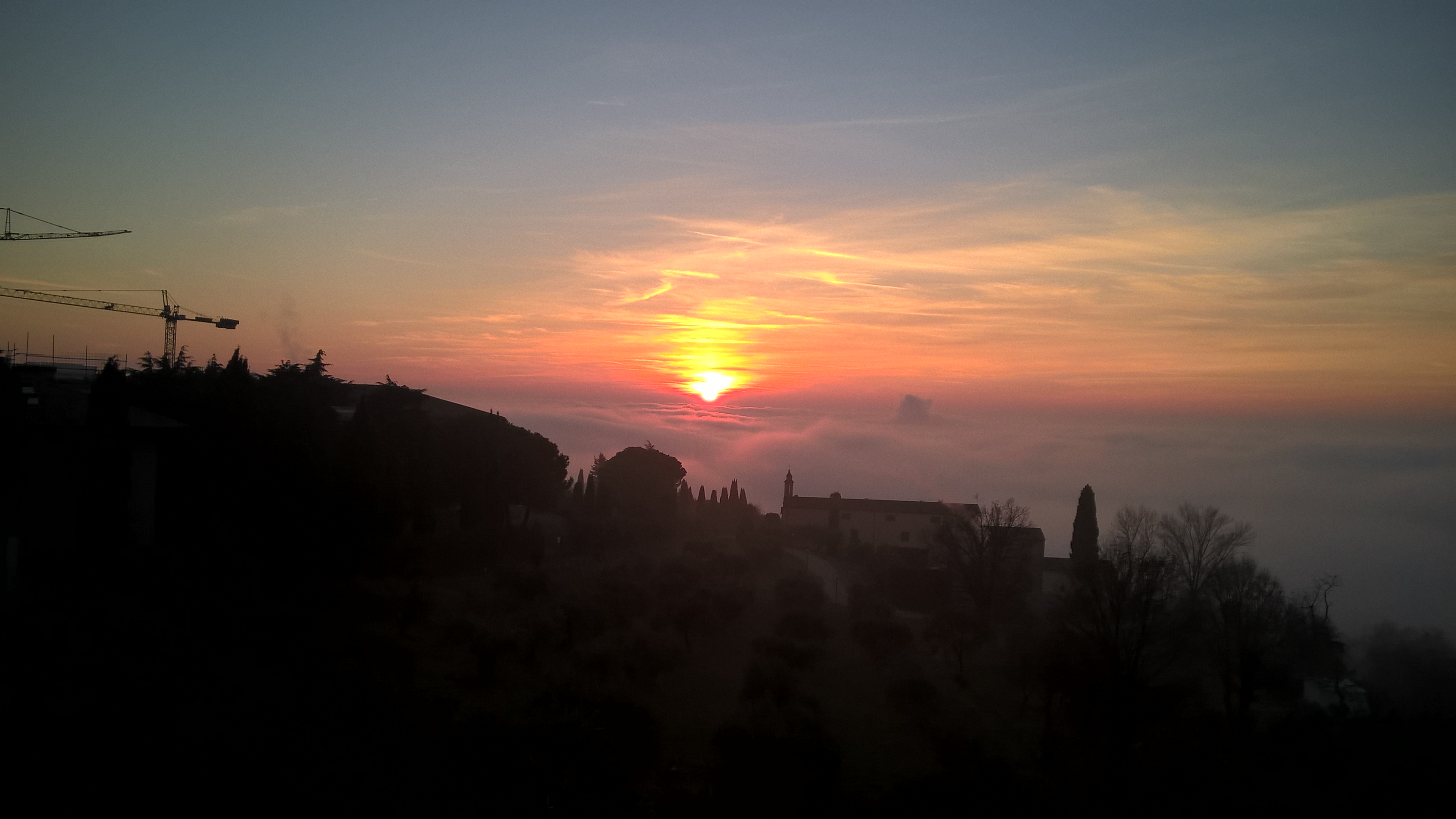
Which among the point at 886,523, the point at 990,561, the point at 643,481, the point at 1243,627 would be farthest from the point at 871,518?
the point at 1243,627

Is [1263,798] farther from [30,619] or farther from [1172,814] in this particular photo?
[30,619]

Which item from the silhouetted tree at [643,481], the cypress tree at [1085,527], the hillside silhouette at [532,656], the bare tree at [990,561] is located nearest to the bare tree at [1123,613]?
the hillside silhouette at [532,656]

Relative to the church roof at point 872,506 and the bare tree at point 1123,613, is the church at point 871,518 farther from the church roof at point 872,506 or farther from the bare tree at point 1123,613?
the bare tree at point 1123,613

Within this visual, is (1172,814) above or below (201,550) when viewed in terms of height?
below

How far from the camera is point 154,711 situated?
40.0 ft

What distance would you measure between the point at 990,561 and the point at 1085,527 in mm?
11896

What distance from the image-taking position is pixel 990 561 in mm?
39438

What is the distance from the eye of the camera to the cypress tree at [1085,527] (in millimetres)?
47844

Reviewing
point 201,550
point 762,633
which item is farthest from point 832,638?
point 201,550

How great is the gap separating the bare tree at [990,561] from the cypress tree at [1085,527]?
5.65 metres

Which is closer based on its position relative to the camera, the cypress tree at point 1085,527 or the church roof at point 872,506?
the cypress tree at point 1085,527

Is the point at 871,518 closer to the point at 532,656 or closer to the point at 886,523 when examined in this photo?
the point at 886,523

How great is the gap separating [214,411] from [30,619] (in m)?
9.92

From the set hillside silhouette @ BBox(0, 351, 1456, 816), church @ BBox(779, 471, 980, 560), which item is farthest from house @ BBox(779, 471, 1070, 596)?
hillside silhouette @ BBox(0, 351, 1456, 816)
